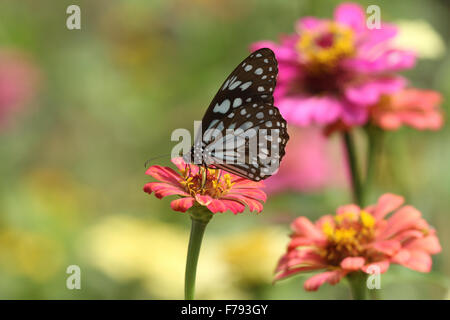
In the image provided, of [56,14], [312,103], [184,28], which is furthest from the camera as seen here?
[56,14]

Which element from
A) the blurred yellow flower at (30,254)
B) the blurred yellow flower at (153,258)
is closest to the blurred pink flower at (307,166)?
the blurred yellow flower at (153,258)

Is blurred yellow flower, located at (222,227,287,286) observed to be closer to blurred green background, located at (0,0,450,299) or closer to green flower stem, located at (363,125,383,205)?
blurred green background, located at (0,0,450,299)

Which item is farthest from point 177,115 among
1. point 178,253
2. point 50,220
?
point 178,253

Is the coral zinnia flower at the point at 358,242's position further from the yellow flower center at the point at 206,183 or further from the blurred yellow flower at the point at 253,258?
the blurred yellow flower at the point at 253,258

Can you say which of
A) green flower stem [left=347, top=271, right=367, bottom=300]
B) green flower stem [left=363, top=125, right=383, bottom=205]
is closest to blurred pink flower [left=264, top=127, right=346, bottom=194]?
green flower stem [left=363, top=125, right=383, bottom=205]

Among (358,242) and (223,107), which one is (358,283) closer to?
(358,242)
